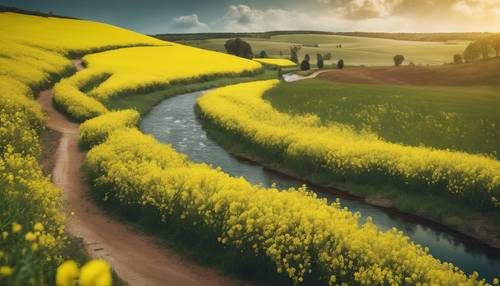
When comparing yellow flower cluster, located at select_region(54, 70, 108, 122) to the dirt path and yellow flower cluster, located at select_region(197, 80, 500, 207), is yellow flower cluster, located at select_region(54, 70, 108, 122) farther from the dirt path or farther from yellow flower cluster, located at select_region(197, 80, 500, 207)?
the dirt path

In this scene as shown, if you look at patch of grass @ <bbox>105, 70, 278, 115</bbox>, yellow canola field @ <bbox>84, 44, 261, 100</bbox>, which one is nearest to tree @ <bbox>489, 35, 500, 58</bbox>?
yellow canola field @ <bbox>84, 44, 261, 100</bbox>

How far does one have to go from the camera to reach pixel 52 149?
71.3 feet

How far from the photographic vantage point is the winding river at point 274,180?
14508 mm

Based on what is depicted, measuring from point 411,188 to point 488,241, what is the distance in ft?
13.1

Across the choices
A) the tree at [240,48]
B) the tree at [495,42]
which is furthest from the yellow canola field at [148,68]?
the tree at [495,42]

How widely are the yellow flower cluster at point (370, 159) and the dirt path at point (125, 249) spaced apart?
33.7 feet

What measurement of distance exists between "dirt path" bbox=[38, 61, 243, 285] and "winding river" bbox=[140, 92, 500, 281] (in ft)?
23.5

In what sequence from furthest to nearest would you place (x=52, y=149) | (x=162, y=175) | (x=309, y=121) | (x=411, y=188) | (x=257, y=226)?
(x=309, y=121) → (x=52, y=149) → (x=411, y=188) → (x=162, y=175) → (x=257, y=226)

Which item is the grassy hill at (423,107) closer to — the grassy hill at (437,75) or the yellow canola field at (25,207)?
the grassy hill at (437,75)

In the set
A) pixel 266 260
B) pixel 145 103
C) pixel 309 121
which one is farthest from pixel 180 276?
pixel 145 103

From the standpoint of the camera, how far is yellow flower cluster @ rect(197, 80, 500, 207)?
17.4m

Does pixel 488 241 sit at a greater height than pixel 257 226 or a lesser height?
lesser

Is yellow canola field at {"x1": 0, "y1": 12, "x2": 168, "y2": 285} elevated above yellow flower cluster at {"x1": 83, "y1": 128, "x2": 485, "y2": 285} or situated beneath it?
elevated above

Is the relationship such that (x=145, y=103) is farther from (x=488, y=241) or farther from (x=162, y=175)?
(x=488, y=241)
